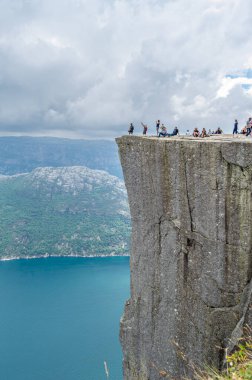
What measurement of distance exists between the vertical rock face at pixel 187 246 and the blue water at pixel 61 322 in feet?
179

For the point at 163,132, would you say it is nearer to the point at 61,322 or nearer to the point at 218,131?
the point at 218,131

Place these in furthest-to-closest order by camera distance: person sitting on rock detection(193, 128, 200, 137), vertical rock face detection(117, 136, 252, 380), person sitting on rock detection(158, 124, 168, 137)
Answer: person sitting on rock detection(158, 124, 168, 137) → person sitting on rock detection(193, 128, 200, 137) → vertical rock face detection(117, 136, 252, 380)

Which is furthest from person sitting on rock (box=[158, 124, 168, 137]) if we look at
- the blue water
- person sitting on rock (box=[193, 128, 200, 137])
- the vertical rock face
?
the blue water

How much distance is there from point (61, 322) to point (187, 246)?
294 feet

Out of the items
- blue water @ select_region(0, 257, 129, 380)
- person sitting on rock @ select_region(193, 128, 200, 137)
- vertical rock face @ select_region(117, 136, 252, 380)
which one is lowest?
blue water @ select_region(0, 257, 129, 380)

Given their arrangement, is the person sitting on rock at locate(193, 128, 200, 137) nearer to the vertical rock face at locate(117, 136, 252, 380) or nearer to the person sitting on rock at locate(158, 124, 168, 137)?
the person sitting on rock at locate(158, 124, 168, 137)

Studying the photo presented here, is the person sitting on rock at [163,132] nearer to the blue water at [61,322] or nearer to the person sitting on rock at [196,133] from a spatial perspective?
the person sitting on rock at [196,133]

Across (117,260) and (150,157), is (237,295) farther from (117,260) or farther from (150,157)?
(117,260)

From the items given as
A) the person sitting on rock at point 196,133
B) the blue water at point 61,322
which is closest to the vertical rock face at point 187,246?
the person sitting on rock at point 196,133

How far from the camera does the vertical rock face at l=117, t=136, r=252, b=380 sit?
11.6 meters

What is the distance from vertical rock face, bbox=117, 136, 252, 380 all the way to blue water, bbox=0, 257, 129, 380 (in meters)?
54.6

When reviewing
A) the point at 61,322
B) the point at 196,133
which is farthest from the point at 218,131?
the point at 61,322

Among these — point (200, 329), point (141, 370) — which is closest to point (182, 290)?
point (200, 329)

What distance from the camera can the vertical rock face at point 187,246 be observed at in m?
11.6
